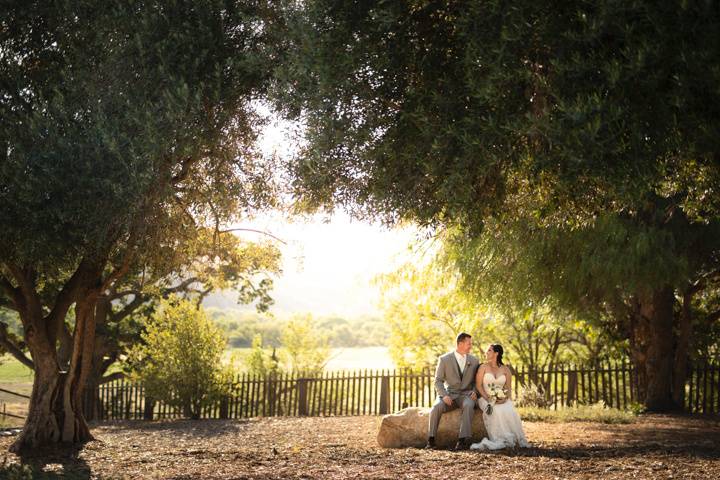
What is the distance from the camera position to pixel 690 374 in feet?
57.0

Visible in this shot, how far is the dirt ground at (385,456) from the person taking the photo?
26.3 feet

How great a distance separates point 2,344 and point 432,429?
17434mm

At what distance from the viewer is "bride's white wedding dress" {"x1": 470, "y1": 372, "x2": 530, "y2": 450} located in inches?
391

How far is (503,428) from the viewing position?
1006 centimetres

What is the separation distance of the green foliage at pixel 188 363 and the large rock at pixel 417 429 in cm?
1011

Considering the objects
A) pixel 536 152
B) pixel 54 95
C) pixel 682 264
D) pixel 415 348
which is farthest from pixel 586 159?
pixel 415 348

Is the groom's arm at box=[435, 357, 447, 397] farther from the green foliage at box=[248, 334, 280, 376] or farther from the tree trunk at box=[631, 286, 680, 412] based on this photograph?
the green foliage at box=[248, 334, 280, 376]

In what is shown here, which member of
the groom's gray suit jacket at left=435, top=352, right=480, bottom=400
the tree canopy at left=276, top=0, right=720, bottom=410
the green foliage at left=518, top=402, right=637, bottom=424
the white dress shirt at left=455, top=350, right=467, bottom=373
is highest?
the tree canopy at left=276, top=0, right=720, bottom=410

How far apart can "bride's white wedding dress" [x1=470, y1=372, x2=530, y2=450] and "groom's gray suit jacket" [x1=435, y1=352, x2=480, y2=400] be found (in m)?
0.51

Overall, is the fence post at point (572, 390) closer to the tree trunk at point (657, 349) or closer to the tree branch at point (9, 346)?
the tree trunk at point (657, 349)

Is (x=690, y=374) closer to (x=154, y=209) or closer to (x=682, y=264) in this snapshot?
(x=682, y=264)

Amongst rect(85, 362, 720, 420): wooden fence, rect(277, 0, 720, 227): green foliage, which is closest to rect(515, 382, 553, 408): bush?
rect(85, 362, 720, 420): wooden fence

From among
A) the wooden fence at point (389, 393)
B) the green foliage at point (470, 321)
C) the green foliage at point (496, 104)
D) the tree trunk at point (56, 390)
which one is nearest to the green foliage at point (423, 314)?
the green foliage at point (470, 321)

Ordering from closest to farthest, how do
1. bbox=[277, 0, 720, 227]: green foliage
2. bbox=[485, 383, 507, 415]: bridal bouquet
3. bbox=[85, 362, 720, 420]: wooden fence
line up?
bbox=[277, 0, 720, 227]: green foliage → bbox=[485, 383, 507, 415]: bridal bouquet → bbox=[85, 362, 720, 420]: wooden fence
